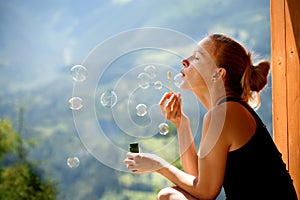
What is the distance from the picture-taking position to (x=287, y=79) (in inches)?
75.2

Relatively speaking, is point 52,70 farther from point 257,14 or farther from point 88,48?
point 257,14

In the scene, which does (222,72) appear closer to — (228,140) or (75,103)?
(228,140)

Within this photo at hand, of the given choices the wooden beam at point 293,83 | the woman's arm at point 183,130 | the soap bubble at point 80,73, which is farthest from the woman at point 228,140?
the soap bubble at point 80,73

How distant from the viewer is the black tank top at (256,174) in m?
1.51

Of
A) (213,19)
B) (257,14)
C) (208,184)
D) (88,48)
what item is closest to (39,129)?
(88,48)

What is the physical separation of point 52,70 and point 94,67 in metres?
1.38

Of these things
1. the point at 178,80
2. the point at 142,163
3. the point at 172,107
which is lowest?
the point at 142,163

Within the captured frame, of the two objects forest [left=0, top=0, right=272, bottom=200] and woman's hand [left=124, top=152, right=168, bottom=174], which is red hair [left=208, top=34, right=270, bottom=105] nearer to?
woman's hand [left=124, top=152, right=168, bottom=174]

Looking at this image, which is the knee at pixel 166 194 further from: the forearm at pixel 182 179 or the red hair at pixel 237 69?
the red hair at pixel 237 69

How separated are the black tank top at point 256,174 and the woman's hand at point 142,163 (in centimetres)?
24

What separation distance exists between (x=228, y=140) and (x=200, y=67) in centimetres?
27

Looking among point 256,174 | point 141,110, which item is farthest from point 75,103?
point 256,174

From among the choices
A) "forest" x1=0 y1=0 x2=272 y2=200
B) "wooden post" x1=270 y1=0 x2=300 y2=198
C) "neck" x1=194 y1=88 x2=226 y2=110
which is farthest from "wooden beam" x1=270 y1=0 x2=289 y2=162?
"forest" x1=0 y1=0 x2=272 y2=200

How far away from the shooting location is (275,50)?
202 cm
